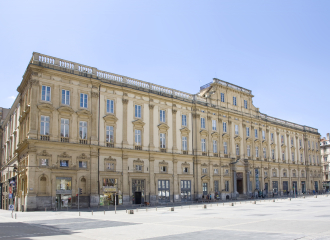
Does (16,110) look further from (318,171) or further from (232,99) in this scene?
(318,171)

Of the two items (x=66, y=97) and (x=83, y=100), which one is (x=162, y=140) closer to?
(x=83, y=100)

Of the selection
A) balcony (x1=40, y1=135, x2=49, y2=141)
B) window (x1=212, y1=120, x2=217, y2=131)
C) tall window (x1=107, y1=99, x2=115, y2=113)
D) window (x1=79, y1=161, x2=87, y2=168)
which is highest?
tall window (x1=107, y1=99, x2=115, y2=113)

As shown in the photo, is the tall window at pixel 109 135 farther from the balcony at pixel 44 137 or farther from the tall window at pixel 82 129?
the balcony at pixel 44 137

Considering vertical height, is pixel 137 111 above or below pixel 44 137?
above

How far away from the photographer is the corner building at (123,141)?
1590 inches

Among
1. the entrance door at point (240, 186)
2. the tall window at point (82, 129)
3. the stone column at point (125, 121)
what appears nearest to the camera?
the tall window at point (82, 129)

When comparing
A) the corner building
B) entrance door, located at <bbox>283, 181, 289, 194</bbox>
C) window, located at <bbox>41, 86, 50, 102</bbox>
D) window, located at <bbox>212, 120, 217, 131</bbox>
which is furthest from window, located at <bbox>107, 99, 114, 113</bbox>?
entrance door, located at <bbox>283, 181, 289, 194</bbox>

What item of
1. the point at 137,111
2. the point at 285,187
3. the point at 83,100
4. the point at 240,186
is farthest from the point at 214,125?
the point at 285,187

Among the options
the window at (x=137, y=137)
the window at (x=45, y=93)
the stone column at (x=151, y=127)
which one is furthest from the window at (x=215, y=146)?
the window at (x=45, y=93)

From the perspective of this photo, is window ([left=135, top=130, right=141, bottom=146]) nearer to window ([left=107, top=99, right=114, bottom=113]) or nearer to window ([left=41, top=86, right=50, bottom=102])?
window ([left=107, top=99, right=114, bottom=113])

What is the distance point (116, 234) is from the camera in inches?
716

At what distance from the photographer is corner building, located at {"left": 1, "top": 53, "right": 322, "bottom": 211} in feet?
132

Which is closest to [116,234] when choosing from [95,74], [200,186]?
[95,74]

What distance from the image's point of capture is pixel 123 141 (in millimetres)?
47438
